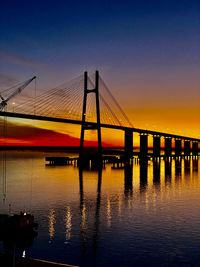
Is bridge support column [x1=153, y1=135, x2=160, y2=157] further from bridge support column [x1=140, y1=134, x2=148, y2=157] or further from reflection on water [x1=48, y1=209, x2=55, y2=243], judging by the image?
reflection on water [x1=48, y1=209, x2=55, y2=243]

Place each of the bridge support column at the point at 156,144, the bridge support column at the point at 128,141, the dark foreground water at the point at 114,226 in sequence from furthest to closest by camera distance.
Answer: the bridge support column at the point at 156,144, the bridge support column at the point at 128,141, the dark foreground water at the point at 114,226

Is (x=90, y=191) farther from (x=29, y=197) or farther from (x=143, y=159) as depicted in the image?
(x=143, y=159)

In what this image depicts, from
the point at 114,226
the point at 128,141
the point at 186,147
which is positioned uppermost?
the point at 128,141

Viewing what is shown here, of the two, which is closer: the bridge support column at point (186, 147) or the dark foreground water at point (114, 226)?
the dark foreground water at point (114, 226)

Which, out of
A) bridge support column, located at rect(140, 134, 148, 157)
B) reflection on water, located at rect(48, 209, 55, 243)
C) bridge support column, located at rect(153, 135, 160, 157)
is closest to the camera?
reflection on water, located at rect(48, 209, 55, 243)

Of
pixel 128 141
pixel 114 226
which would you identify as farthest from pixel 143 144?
pixel 114 226

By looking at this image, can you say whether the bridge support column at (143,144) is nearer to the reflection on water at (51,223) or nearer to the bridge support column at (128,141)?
the bridge support column at (128,141)

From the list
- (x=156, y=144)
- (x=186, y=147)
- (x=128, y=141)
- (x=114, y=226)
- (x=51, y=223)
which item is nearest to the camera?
(x=114, y=226)

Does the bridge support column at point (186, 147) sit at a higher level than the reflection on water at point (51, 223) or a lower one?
higher

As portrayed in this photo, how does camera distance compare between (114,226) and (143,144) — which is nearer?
(114,226)

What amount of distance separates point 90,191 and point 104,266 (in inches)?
1127

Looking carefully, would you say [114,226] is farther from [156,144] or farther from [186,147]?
[186,147]

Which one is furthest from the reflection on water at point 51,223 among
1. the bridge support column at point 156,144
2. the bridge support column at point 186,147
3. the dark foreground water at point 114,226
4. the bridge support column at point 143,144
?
the bridge support column at point 186,147

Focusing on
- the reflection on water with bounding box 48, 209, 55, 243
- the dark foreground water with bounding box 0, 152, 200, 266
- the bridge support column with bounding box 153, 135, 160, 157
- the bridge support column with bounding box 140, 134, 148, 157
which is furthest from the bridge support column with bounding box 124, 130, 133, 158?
the reflection on water with bounding box 48, 209, 55, 243
